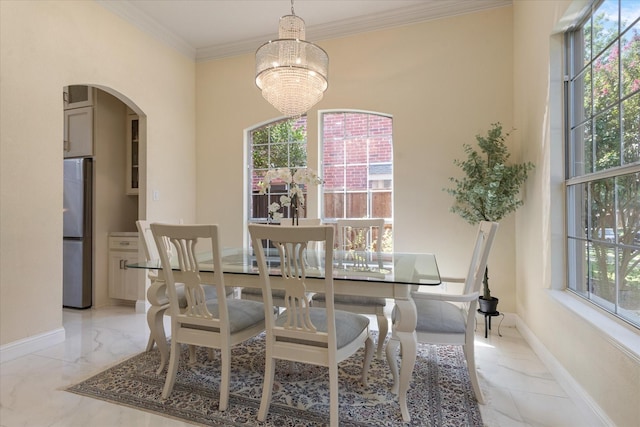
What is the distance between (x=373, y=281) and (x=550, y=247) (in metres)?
1.44

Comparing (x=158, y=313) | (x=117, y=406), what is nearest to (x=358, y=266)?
(x=158, y=313)

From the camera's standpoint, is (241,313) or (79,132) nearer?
(241,313)

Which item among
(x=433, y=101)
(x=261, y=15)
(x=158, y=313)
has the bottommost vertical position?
(x=158, y=313)

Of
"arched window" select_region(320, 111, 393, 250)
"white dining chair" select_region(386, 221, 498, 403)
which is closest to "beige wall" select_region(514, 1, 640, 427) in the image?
"white dining chair" select_region(386, 221, 498, 403)

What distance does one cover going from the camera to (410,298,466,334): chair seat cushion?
6.12 feet

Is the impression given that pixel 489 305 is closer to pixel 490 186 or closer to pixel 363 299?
pixel 490 186

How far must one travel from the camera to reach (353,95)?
375 cm

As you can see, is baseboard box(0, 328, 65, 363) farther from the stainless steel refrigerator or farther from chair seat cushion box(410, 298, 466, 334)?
chair seat cushion box(410, 298, 466, 334)

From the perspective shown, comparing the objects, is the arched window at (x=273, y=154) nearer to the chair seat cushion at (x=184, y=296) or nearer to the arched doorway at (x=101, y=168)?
the arched doorway at (x=101, y=168)

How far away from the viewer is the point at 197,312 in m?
1.90

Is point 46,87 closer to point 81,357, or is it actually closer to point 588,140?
point 81,357

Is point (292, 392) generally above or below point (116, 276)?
below

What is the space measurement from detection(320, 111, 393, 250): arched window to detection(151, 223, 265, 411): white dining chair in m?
2.12

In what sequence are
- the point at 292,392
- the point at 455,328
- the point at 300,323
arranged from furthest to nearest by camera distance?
the point at 292,392 → the point at 455,328 → the point at 300,323
